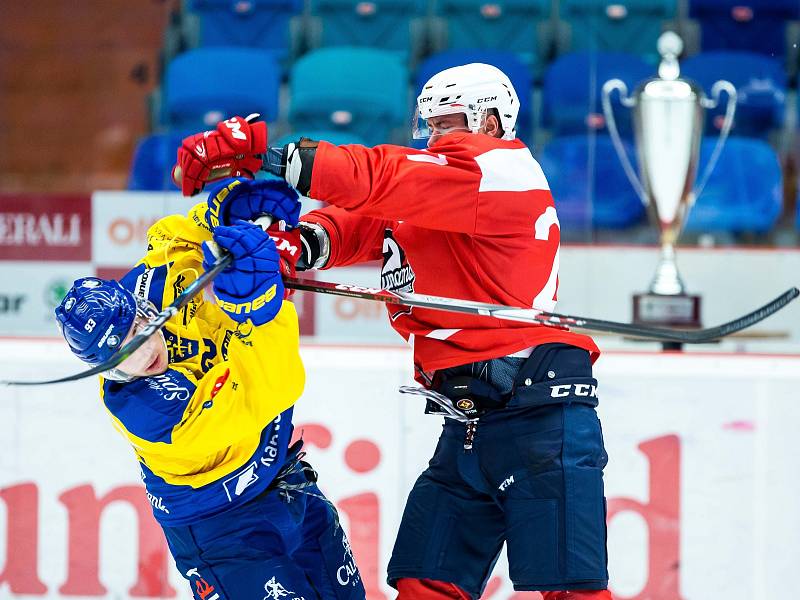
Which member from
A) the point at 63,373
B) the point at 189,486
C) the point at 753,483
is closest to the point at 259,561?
the point at 189,486

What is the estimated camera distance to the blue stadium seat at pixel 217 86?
12.2ft

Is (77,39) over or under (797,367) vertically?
over

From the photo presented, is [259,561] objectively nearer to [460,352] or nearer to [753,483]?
[460,352]

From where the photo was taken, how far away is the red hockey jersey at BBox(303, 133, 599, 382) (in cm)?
156

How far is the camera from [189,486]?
5.59 feet

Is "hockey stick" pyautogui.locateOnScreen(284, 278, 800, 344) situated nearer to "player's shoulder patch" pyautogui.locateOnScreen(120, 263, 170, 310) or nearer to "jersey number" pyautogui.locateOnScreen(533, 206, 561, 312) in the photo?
"jersey number" pyautogui.locateOnScreen(533, 206, 561, 312)

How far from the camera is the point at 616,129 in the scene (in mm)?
3566

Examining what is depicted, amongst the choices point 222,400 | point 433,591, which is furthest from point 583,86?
point 222,400

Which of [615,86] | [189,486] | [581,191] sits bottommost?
[189,486]

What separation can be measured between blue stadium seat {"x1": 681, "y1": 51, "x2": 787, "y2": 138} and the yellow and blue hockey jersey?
235 cm

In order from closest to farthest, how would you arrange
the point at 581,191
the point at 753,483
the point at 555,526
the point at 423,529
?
the point at 555,526 < the point at 423,529 < the point at 753,483 < the point at 581,191

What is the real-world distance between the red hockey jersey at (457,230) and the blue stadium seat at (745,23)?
7.05 ft

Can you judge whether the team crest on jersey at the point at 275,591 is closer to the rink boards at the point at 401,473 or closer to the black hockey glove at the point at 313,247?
the black hockey glove at the point at 313,247

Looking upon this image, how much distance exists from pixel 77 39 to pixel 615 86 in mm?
1702
